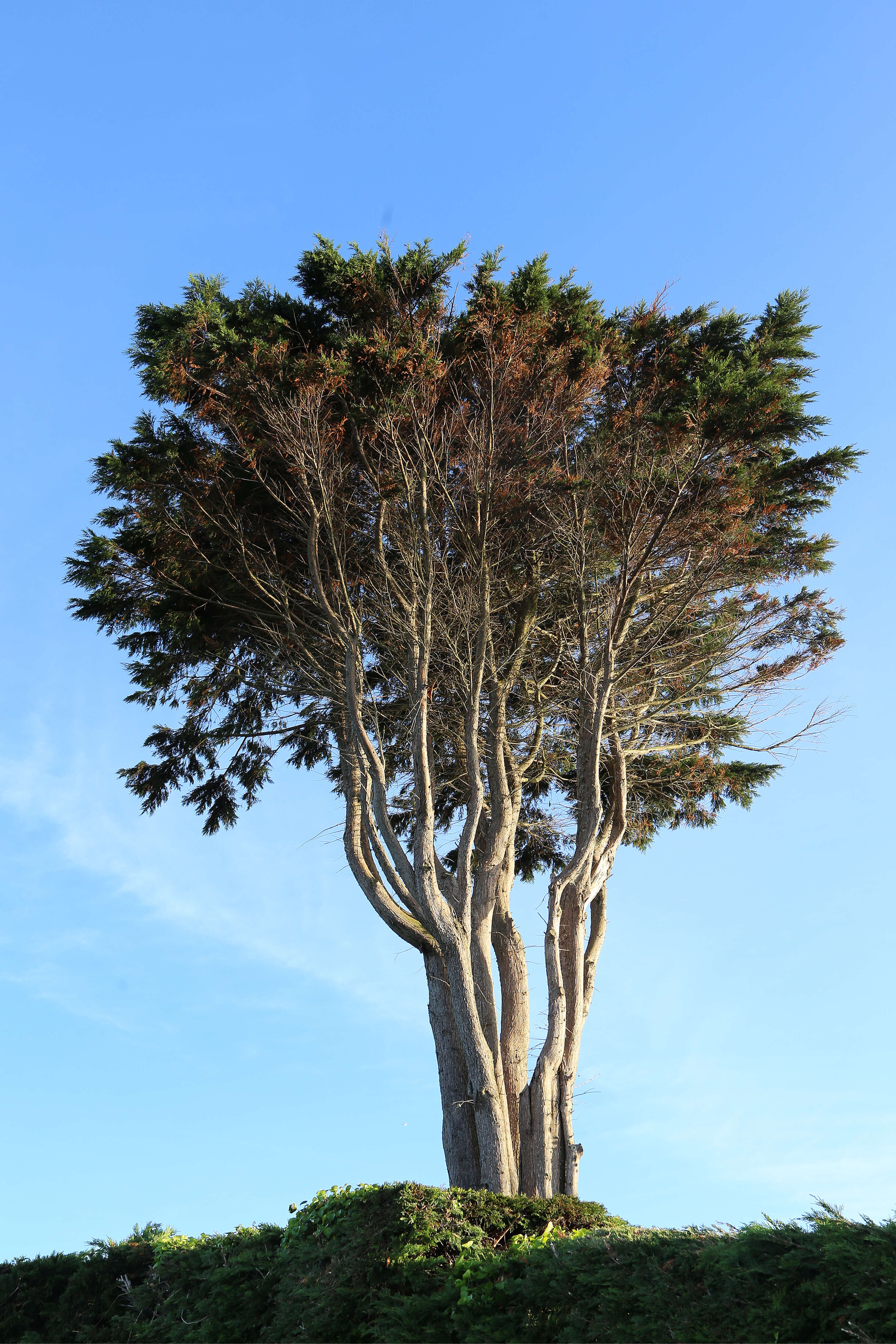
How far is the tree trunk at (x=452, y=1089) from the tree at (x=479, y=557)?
0.02 meters

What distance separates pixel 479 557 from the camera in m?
9.96

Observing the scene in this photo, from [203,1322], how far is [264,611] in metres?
6.58

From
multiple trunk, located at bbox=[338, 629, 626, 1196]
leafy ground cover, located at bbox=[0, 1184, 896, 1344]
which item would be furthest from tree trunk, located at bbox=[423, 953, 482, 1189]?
leafy ground cover, located at bbox=[0, 1184, 896, 1344]

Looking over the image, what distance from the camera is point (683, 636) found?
11.7m

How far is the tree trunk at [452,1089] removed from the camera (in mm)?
8531

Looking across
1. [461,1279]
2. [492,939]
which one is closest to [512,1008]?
[492,939]

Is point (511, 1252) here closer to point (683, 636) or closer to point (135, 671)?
point (683, 636)

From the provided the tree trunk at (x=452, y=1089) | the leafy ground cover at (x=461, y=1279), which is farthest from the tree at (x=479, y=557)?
the leafy ground cover at (x=461, y=1279)

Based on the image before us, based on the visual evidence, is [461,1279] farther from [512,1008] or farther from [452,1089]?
[512,1008]

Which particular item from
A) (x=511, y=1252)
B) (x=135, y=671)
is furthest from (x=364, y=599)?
(x=511, y=1252)

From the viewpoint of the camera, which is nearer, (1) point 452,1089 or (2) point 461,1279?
(2) point 461,1279

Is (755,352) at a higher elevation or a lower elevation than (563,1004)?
higher

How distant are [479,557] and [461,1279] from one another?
6.19m

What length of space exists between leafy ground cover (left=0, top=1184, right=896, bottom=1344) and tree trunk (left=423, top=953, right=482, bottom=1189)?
1.63 metres
